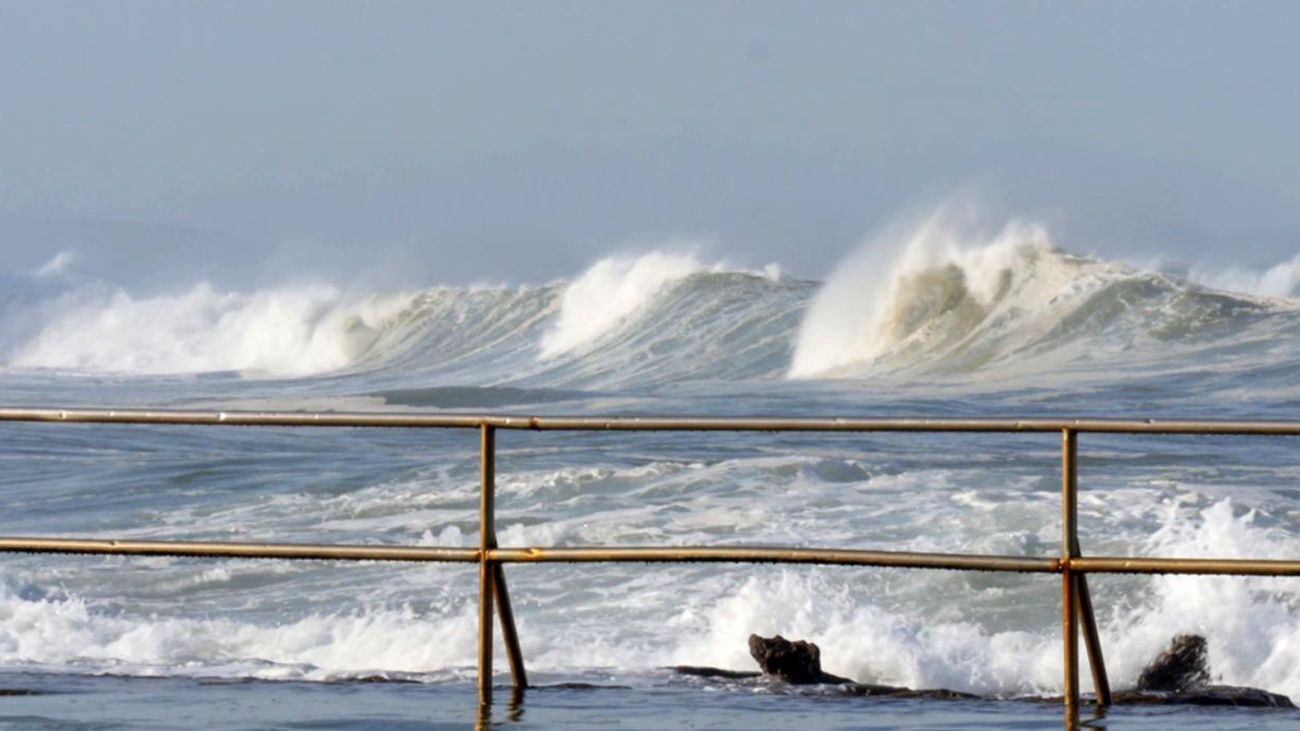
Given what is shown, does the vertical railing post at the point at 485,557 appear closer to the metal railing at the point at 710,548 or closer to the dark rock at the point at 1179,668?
the metal railing at the point at 710,548

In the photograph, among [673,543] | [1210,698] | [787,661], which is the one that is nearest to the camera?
[1210,698]

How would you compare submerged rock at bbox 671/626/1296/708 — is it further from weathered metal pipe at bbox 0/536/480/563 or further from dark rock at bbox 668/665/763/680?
weathered metal pipe at bbox 0/536/480/563

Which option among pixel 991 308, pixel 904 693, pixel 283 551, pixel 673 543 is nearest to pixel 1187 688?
pixel 904 693

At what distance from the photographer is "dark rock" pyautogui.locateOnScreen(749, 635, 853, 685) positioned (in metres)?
6.75

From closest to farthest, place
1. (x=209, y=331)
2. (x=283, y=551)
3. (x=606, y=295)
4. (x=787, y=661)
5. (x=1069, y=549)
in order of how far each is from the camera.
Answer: (x=1069, y=549) → (x=283, y=551) → (x=787, y=661) → (x=606, y=295) → (x=209, y=331)

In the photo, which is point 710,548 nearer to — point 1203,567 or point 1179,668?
point 1203,567

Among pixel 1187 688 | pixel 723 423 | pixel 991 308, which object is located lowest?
pixel 1187 688

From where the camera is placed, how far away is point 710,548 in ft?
19.3

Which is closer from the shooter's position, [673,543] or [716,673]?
[716,673]

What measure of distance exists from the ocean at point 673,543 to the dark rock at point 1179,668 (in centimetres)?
72

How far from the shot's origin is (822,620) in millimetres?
9656

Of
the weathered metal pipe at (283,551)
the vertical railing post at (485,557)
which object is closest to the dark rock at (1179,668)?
the vertical railing post at (485,557)

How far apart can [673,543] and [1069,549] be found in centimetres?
676

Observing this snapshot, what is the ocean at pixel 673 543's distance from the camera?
6398 millimetres
